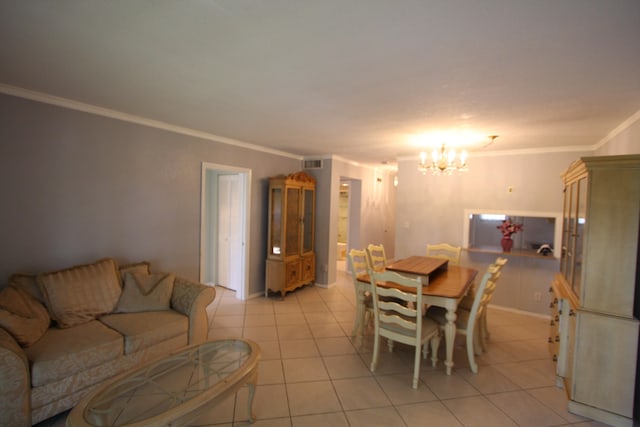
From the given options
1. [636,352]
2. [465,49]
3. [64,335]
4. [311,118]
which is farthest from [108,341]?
[636,352]

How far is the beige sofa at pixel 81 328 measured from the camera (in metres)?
1.89

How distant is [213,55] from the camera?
5.82 feet

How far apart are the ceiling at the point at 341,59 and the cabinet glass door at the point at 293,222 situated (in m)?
1.89

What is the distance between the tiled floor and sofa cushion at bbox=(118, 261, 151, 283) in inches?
40.8

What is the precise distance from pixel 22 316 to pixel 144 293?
0.86 metres

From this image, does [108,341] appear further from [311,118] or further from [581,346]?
[581,346]

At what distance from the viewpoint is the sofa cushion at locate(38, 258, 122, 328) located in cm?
243

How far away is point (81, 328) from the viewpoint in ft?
7.91

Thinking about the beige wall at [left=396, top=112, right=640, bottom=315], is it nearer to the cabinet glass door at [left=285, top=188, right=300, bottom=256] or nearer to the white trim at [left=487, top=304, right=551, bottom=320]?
the white trim at [left=487, top=304, right=551, bottom=320]

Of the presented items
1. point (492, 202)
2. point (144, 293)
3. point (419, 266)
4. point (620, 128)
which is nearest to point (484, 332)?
point (419, 266)

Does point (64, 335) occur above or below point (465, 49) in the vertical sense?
below

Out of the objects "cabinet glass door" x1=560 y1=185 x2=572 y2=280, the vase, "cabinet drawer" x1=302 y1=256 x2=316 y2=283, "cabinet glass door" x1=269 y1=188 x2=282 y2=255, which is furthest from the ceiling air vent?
Answer: "cabinet glass door" x1=560 y1=185 x2=572 y2=280

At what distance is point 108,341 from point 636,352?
380 cm

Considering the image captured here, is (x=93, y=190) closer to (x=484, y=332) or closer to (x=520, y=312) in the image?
(x=484, y=332)
